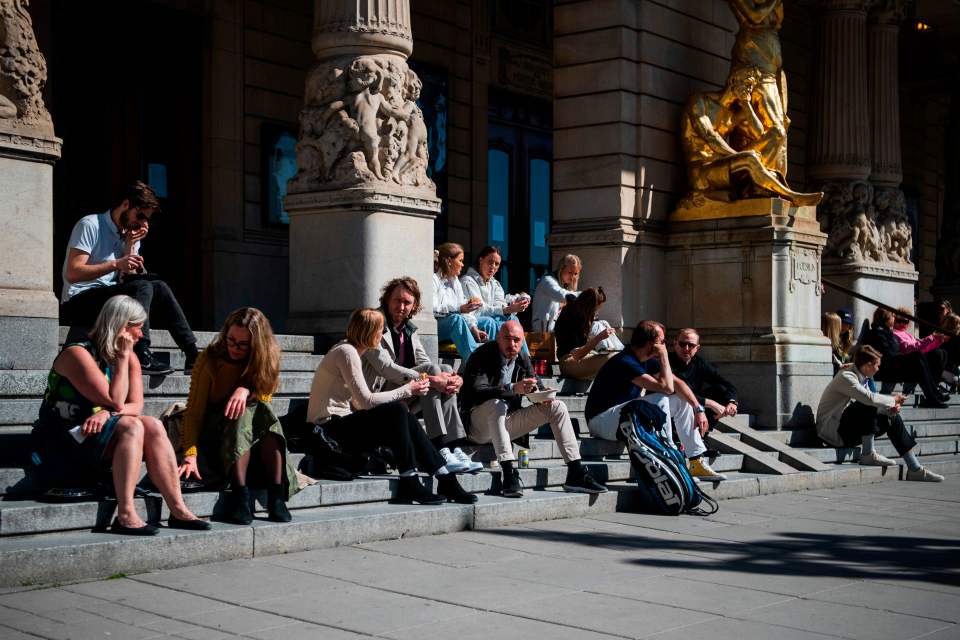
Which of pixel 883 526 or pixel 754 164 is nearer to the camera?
pixel 883 526

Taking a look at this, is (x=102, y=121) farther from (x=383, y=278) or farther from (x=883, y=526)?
(x=883, y=526)

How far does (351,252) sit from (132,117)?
5949 mm

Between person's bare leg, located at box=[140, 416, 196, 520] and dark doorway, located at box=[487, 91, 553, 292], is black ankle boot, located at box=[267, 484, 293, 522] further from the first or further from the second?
dark doorway, located at box=[487, 91, 553, 292]

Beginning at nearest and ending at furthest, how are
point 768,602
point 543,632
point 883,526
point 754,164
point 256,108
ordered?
point 543,632 → point 768,602 → point 883,526 → point 754,164 → point 256,108

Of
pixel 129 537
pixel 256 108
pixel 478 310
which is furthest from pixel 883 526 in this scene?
pixel 256 108

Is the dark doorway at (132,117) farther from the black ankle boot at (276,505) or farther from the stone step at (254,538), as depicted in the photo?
the black ankle boot at (276,505)

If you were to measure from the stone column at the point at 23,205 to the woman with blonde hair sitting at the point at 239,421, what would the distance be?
5.91 feet

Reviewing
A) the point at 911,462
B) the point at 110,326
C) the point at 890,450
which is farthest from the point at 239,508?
the point at 890,450

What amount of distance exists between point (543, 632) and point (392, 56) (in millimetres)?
7438

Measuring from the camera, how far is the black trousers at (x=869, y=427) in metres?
13.7

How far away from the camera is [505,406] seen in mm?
10102

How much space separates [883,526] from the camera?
9.98 m

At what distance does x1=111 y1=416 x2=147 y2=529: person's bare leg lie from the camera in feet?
23.5

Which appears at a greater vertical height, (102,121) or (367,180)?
(102,121)
